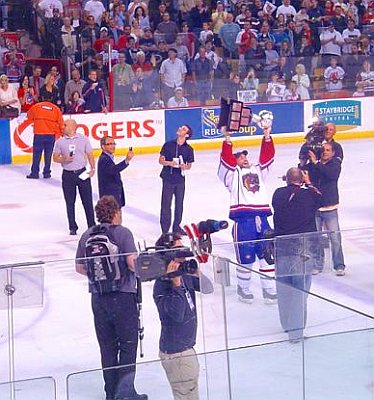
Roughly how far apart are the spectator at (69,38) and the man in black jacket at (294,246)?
13458 mm

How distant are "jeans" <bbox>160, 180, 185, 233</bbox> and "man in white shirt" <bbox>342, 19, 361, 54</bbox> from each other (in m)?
12.9

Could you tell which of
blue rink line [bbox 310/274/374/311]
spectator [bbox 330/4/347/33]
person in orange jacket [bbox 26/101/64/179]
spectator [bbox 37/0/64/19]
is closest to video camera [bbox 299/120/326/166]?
blue rink line [bbox 310/274/374/311]

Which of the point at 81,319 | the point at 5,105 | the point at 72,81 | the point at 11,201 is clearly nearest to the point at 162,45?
the point at 72,81

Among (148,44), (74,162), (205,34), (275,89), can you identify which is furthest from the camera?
(205,34)

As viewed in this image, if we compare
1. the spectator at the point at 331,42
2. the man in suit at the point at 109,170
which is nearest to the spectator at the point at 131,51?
the spectator at the point at 331,42

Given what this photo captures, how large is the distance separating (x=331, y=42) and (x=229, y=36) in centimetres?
223

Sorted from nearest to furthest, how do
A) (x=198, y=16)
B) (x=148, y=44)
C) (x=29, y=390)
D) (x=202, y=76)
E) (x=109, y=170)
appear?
(x=29, y=390) < (x=109, y=170) < (x=202, y=76) < (x=148, y=44) < (x=198, y=16)

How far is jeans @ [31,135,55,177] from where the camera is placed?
58.8 ft

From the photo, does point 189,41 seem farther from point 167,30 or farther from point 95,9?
point 95,9

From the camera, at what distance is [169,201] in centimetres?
1294

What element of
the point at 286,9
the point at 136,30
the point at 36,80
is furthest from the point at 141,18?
the point at 36,80

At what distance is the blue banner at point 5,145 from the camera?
19969 millimetres

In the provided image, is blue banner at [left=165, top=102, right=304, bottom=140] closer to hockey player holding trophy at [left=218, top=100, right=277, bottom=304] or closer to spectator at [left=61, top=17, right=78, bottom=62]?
spectator at [left=61, top=17, right=78, bottom=62]

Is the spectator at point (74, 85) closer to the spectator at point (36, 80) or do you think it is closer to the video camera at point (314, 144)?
the spectator at point (36, 80)
